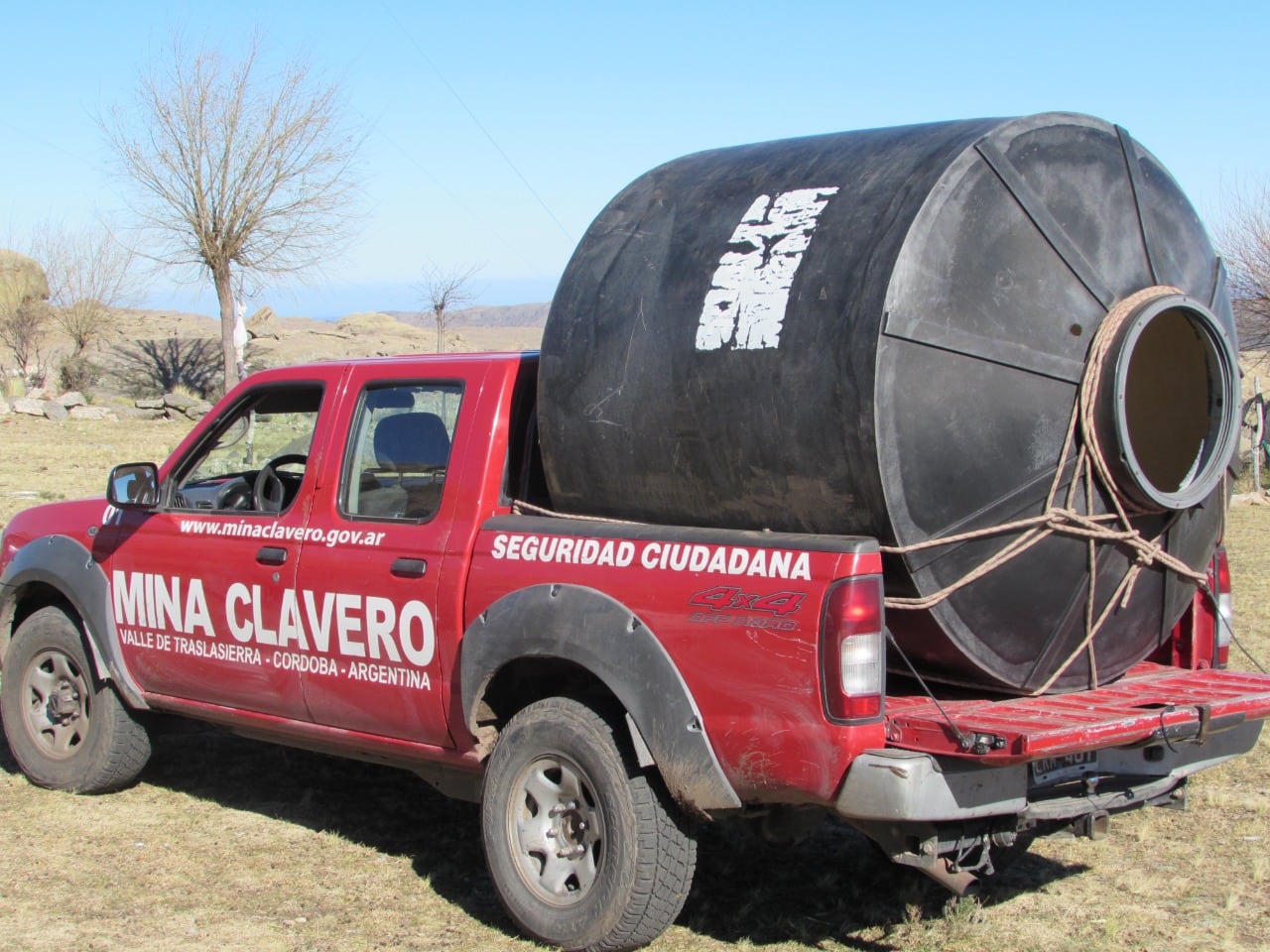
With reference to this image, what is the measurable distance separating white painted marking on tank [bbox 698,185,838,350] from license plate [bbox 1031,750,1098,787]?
4.82 ft

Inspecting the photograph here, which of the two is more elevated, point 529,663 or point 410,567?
point 410,567

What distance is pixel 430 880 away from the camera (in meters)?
5.29

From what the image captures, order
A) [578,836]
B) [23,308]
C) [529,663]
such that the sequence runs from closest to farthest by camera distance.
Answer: [578,836]
[529,663]
[23,308]

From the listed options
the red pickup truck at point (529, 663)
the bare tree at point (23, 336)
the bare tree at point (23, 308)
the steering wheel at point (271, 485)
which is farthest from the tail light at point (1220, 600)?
the bare tree at point (23, 336)

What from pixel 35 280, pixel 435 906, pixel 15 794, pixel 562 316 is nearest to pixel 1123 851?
pixel 435 906

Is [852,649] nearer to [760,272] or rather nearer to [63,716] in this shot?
[760,272]

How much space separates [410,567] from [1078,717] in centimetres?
229

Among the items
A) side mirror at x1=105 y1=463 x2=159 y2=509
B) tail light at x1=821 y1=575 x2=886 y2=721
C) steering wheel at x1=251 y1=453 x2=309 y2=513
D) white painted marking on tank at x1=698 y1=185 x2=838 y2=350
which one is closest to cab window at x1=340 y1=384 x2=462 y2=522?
steering wheel at x1=251 y1=453 x2=309 y2=513

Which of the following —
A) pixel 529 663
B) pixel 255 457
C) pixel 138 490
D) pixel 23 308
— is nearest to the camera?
pixel 529 663

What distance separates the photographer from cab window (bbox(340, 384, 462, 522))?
17.1 ft

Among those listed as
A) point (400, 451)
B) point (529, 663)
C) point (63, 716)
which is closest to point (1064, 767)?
point (529, 663)

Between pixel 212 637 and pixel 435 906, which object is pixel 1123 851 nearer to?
pixel 435 906

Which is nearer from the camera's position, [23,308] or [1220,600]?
[1220,600]

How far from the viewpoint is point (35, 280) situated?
4425 cm
